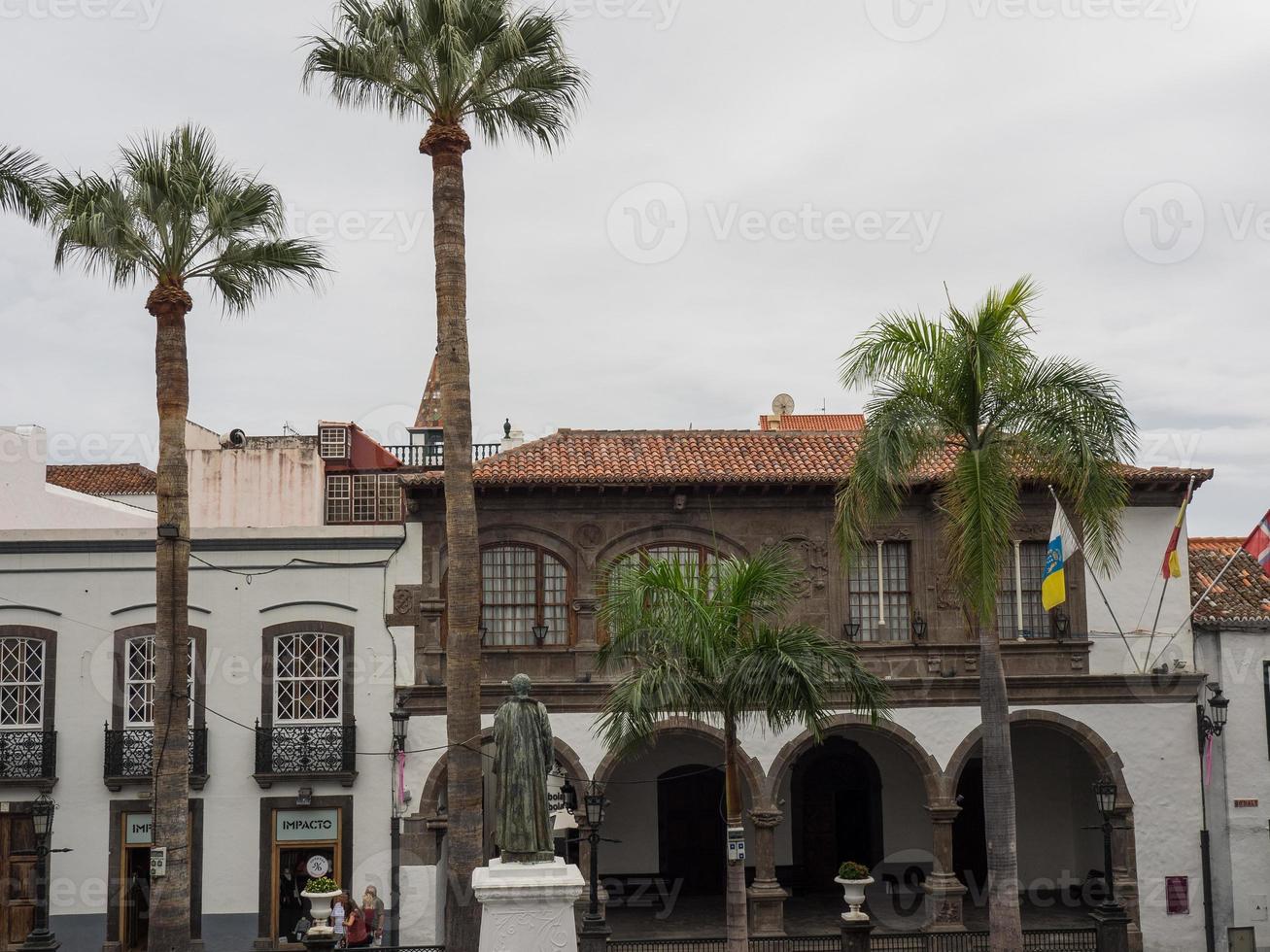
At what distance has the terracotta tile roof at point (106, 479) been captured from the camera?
3588 cm

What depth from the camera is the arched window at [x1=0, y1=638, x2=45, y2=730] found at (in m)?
23.9

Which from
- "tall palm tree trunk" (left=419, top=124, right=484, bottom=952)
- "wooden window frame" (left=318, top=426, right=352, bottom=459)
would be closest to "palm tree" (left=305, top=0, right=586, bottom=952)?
"tall palm tree trunk" (left=419, top=124, right=484, bottom=952)

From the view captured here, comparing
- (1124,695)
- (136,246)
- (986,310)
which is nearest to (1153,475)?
(1124,695)

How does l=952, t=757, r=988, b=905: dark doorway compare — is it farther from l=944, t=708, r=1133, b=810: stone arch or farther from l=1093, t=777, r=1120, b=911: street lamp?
l=1093, t=777, r=1120, b=911: street lamp

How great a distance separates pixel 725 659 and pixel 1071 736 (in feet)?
31.1

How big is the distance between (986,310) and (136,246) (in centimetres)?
1140

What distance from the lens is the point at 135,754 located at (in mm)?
23594

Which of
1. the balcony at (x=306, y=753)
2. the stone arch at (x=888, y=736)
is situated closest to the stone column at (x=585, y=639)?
the stone arch at (x=888, y=736)

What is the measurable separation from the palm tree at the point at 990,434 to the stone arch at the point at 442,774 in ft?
24.2

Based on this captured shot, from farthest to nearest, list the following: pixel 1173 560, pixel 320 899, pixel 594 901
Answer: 1. pixel 1173 560
2. pixel 594 901
3. pixel 320 899

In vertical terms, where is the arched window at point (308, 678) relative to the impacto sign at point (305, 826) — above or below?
above

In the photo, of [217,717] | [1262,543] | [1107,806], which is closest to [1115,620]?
[1262,543]

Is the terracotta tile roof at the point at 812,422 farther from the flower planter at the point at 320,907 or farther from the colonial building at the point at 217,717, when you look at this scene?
the flower planter at the point at 320,907

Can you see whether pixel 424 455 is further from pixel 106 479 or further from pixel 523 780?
pixel 523 780
